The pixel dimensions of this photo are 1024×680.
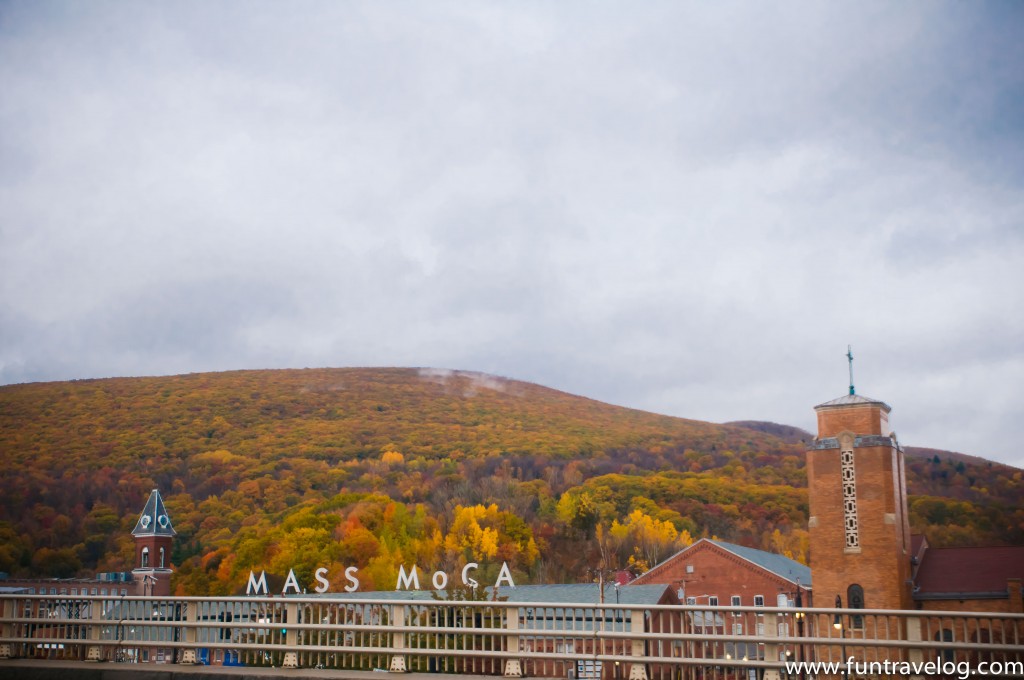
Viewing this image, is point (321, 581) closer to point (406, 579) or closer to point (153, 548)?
point (406, 579)

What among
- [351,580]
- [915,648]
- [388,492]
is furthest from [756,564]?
[388,492]

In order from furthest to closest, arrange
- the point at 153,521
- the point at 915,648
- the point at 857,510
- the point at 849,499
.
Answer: the point at 153,521, the point at 849,499, the point at 857,510, the point at 915,648

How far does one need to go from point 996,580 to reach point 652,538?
183 ft

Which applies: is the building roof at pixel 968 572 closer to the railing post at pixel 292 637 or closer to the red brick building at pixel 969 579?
the red brick building at pixel 969 579

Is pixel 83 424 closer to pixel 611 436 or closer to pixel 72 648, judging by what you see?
pixel 611 436

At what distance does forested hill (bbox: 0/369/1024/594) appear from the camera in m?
106

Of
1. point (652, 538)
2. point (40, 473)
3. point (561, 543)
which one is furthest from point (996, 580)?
point (40, 473)

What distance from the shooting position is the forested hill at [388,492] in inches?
4176

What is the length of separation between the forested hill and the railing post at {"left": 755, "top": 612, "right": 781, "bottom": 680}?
84481 millimetres

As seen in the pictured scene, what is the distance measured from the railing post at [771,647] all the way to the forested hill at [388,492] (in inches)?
3326

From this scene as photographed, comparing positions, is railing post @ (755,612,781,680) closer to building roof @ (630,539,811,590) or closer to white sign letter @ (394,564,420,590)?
white sign letter @ (394,564,420,590)

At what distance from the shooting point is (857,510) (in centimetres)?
5147

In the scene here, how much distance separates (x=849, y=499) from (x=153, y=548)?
249 ft

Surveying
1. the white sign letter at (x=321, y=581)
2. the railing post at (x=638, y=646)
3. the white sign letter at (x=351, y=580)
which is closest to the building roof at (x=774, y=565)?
the white sign letter at (x=351, y=580)
